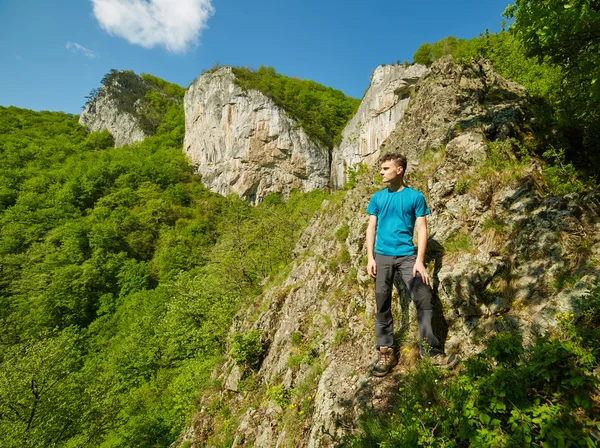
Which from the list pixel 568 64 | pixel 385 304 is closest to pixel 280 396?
pixel 385 304

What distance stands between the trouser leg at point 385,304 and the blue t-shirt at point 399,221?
160 mm

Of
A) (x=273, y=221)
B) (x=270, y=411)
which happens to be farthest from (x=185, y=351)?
(x=270, y=411)

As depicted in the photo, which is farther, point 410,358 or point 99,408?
point 99,408

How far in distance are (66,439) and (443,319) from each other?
2147 centimetres

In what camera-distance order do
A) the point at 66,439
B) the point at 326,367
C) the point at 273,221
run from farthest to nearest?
the point at 273,221
the point at 66,439
the point at 326,367

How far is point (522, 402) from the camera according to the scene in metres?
1.87

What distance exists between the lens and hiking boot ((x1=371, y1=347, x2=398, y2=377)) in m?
3.57

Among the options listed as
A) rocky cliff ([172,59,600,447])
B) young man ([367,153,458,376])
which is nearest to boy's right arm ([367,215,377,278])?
young man ([367,153,458,376])

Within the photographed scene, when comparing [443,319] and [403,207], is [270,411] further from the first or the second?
[403,207]

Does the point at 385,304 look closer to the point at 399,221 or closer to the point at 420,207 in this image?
the point at 399,221

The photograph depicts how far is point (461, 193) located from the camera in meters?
4.93

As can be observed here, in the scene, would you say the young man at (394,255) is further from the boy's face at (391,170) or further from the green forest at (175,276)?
the green forest at (175,276)

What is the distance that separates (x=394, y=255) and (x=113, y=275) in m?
45.8

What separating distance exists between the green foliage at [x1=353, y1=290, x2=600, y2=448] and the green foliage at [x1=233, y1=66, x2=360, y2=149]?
2135 inches
